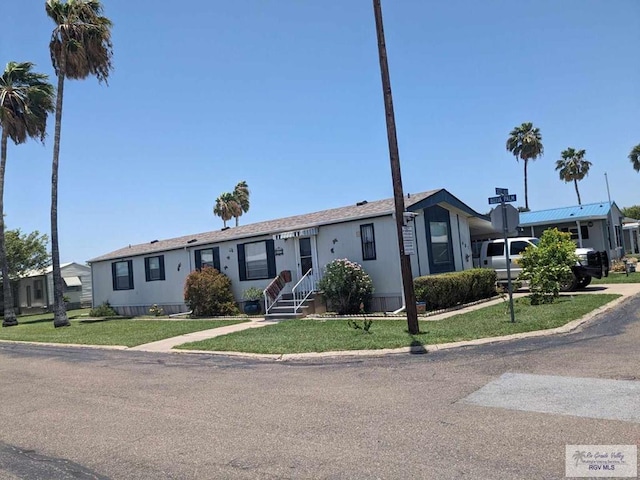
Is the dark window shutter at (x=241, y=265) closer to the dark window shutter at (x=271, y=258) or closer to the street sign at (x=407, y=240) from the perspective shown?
the dark window shutter at (x=271, y=258)

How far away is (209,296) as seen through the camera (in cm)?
1945

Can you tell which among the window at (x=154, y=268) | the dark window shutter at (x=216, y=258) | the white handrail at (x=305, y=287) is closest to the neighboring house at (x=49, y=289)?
the window at (x=154, y=268)

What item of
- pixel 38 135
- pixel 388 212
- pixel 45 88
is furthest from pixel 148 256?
pixel 388 212

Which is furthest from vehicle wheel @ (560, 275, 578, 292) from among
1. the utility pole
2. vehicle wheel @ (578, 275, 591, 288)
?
the utility pole

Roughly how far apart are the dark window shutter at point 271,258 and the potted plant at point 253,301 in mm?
863

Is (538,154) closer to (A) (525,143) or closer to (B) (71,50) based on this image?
(A) (525,143)

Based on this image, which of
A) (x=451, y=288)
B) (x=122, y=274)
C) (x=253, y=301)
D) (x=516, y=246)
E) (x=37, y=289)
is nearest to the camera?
(x=451, y=288)

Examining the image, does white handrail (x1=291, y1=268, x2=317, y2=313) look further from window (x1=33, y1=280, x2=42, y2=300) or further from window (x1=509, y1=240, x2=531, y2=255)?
window (x1=33, y1=280, x2=42, y2=300)

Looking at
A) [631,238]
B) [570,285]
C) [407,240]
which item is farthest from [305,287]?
[631,238]

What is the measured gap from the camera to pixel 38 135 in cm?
2502

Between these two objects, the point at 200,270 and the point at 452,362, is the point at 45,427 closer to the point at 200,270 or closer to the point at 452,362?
the point at 452,362

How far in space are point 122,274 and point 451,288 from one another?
16.9m

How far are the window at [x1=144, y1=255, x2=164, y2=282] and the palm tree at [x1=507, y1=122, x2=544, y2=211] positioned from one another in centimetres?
3530

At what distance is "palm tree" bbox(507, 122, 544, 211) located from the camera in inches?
1815
